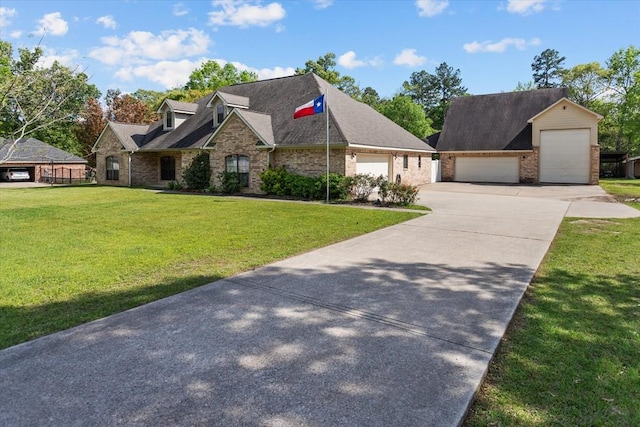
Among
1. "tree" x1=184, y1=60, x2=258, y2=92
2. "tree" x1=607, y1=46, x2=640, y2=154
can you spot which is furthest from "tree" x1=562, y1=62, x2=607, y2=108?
"tree" x1=184, y1=60, x2=258, y2=92

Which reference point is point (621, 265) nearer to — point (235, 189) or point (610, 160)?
point (235, 189)

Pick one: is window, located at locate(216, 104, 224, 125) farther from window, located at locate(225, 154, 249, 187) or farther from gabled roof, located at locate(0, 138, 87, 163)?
gabled roof, located at locate(0, 138, 87, 163)

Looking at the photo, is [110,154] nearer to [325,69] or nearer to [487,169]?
[487,169]

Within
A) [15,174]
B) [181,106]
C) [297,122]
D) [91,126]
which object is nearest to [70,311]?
[297,122]

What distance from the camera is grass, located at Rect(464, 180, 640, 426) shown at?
2.85 m

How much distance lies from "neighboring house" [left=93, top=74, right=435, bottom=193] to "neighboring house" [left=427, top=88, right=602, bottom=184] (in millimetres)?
4339

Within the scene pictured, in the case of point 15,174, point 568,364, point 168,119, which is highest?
point 168,119

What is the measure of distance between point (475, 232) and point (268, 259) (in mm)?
5431

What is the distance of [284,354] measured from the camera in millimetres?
3654

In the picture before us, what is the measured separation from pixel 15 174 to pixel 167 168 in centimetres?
1927

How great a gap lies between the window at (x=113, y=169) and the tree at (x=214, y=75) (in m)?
23.3

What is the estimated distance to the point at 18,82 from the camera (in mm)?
8555

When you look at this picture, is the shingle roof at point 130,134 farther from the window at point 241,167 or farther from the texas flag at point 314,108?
the texas flag at point 314,108

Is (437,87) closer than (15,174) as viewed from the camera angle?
No
